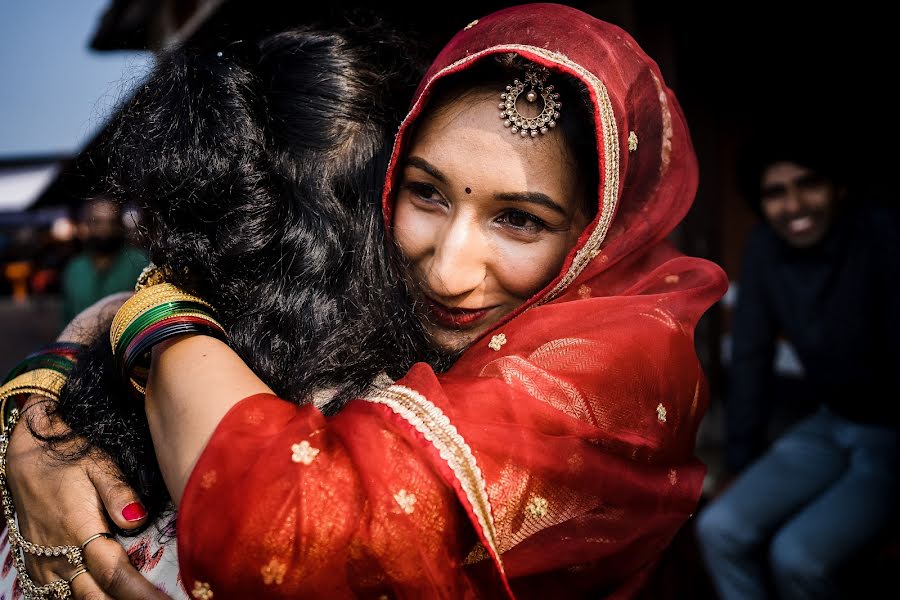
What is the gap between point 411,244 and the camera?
4.39ft

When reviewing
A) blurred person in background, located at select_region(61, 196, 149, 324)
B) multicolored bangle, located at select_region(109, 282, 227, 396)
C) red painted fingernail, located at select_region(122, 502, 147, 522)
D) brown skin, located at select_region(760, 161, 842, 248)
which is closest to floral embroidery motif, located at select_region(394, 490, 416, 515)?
multicolored bangle, located at select_region(109, 282, 227, 396)

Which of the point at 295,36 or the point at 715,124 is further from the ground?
the point at 295,36

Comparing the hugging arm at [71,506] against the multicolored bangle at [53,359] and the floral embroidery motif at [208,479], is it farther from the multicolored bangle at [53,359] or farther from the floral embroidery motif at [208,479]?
the floral embroidery motif at [208,479]

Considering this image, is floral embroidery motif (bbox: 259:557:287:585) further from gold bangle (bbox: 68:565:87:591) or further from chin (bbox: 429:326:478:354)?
→ chin (bbox: 429:326:478:354)

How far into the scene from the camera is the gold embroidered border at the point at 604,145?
1238 millimetres

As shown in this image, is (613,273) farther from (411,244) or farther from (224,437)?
(224,437)

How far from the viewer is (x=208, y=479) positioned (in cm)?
86

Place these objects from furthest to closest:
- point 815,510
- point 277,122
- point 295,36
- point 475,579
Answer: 1. point 815,510
2. point 295,36
3. point 277,122
4. point 475,579

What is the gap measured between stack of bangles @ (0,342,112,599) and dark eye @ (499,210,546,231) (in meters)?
0.89

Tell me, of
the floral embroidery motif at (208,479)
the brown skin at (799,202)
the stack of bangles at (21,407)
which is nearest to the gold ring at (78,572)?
the stack of bangles at (21,407)

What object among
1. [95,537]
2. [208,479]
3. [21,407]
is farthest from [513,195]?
[21,407]

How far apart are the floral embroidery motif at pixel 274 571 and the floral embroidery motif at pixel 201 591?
0.29 ft

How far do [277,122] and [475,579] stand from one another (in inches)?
34.0

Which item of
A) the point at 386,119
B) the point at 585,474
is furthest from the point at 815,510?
the point at 386,119
